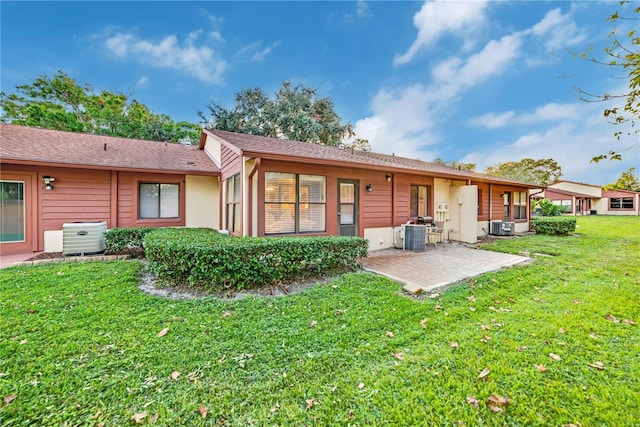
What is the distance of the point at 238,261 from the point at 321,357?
2.34m

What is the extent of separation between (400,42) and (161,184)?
11620mm

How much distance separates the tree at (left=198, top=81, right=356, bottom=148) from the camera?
17875mm

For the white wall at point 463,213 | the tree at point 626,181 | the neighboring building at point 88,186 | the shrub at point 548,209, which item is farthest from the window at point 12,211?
the shrub at point 548,209

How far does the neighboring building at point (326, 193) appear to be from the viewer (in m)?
6.21

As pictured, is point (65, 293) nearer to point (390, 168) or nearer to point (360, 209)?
point (360, 209)

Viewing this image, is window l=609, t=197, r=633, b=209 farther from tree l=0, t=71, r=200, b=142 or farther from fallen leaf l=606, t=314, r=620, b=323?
tree l=0, t=71, r=200, b=142

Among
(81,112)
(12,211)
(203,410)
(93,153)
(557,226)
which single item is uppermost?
(81,112)

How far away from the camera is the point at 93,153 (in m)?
8.16

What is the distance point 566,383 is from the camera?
2182 millimetres

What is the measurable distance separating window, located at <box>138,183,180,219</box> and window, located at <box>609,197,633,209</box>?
162 ft

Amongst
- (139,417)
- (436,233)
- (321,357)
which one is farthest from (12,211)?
(436,233)

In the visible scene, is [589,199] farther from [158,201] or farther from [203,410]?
[203,410]

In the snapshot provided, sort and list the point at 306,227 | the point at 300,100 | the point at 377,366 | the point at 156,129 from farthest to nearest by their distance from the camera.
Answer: the point at 300,100 → the point at 156,129 → the point at 306,227 → the point at 377,366

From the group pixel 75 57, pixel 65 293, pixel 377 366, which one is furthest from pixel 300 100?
pixel 377 366
